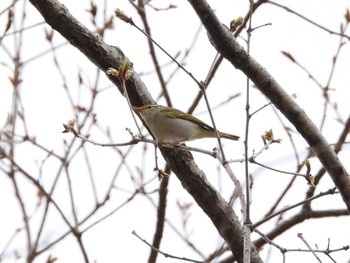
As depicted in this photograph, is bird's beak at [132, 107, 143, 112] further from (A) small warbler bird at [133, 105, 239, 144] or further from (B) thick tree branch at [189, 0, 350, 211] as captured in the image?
(B) thick tree branch at [189, 0, 350, 211]

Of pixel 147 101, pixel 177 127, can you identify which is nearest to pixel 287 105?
pixel 147 101

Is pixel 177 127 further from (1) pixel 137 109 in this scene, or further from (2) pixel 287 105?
(2) pixel 287 105

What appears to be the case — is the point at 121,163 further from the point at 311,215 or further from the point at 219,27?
the point at 219,27

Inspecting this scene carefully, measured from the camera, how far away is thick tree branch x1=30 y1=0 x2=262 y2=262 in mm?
2615

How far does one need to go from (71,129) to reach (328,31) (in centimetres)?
186

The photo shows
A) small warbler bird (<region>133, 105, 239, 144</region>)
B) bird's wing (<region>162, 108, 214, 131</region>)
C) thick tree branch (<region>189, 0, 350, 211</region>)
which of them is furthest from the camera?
bird's wing (<region>162, 108, 214, 131</region>)

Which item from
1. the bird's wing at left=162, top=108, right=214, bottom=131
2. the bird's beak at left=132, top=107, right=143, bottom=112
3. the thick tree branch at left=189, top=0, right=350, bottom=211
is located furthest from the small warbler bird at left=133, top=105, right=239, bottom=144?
the thick tree branch at left=189, top=0, right=350, bottom=211

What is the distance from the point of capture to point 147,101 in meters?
2.81

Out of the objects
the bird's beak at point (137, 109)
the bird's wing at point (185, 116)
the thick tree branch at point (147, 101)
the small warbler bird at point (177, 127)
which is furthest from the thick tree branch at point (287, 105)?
the bird's wing at point (185, 116)

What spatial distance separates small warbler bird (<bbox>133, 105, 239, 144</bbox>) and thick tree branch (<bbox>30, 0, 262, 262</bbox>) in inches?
32.6

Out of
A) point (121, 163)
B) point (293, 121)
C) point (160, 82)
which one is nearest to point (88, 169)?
point (121, 163)

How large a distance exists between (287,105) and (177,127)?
6.44ft

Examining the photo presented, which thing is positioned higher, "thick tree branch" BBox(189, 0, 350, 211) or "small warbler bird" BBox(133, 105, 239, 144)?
"small warbler bird" BBox(133, 105, 239, 144)

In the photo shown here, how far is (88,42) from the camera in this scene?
2.67 metres
